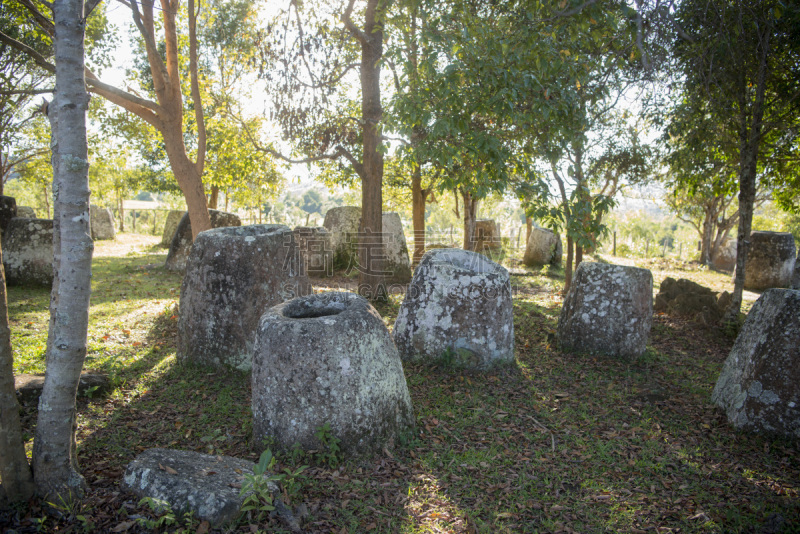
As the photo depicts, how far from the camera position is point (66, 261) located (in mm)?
2629

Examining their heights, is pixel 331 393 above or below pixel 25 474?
above

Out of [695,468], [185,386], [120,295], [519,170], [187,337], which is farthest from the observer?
[120,295]

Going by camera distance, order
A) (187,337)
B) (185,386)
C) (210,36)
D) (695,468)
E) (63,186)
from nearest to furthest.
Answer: (63,186) → (695,468) → (185,386) → (187,337) → (210,36)

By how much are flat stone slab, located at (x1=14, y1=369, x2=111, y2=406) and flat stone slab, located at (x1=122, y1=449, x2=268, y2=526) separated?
1.59 meters

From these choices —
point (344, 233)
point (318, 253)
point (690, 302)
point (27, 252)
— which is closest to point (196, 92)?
point (27, 252)

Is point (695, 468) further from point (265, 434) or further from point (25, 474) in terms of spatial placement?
point (25, 474)

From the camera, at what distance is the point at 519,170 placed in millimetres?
5859

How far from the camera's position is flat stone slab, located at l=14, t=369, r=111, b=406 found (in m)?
3.96

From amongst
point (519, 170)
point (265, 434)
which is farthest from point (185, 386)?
point (519, 170)

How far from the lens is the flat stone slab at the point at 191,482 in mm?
2691

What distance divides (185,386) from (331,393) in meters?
2.28

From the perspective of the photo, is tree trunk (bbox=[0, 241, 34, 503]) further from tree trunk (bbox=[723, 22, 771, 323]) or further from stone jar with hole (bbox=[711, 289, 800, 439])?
tree trunk (bbox=[723, 22, 771, 323])

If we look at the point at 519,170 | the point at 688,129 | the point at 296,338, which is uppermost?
the point at 688,129

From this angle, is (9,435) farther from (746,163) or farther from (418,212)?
(418,212)
